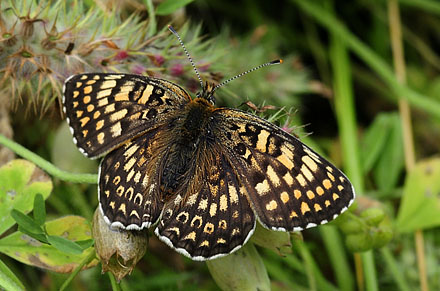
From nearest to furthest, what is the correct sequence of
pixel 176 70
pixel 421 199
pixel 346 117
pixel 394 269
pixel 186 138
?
pixel 186 138, pixel 176 70, pixel 394 269, pixel 421 199, pixel 346 117

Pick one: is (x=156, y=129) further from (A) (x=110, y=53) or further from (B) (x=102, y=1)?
(B) (x=102, y=1)

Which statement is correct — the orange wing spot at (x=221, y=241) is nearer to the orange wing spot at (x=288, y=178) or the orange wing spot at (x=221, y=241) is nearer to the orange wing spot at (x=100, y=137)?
the orange wing spot at (x=288, y=178)

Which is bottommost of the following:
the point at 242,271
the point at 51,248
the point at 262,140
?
the point at 51,248

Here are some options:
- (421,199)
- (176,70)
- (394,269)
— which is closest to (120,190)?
(176,70)

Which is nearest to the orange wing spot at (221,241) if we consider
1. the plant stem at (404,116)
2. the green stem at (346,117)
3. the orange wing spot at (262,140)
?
the orange wing spot at (262,140)

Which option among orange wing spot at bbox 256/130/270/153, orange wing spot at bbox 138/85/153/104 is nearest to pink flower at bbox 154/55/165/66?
orange wing spot at bbox 138/85/153/104

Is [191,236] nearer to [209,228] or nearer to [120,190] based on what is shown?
[209,228]

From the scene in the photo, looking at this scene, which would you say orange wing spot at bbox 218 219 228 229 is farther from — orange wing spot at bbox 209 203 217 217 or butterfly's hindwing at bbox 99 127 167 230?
butterfly's hindwing at bbox 99 127 167 230
